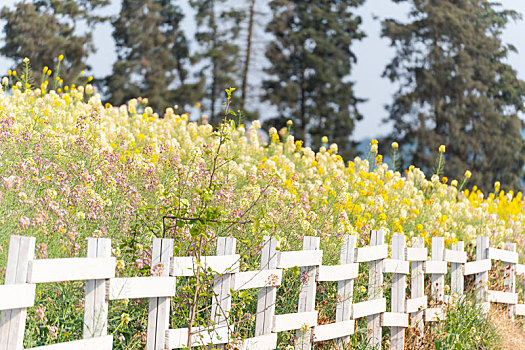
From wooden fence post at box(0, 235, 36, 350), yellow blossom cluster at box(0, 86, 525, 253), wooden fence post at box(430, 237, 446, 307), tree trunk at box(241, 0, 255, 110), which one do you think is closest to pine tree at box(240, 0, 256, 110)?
tree trunk at box(241, 0, 255, 110)

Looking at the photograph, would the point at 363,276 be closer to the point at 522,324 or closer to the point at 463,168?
the point at 522,324

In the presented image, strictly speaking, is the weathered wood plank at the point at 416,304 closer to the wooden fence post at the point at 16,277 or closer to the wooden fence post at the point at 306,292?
the wooden fence post at the point at 306,292

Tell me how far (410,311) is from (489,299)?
Answer: 2.21 meters

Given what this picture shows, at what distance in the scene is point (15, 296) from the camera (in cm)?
283

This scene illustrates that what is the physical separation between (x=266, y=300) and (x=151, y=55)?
75.0ft

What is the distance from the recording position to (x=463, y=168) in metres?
23.3

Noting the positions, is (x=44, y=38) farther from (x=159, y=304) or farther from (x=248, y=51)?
(x=159, y=304)

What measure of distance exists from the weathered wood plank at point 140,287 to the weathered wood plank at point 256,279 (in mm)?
598

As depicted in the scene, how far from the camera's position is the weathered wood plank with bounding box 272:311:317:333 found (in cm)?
455

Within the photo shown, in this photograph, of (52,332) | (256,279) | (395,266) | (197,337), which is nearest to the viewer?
(52,332)

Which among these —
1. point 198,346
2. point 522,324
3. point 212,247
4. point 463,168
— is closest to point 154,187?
point 212,247

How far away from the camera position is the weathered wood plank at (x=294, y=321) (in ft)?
14.9

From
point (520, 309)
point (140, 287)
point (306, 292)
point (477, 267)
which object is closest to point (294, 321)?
point (306, 292)

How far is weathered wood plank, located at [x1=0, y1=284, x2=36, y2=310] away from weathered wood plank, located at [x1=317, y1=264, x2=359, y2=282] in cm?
254
